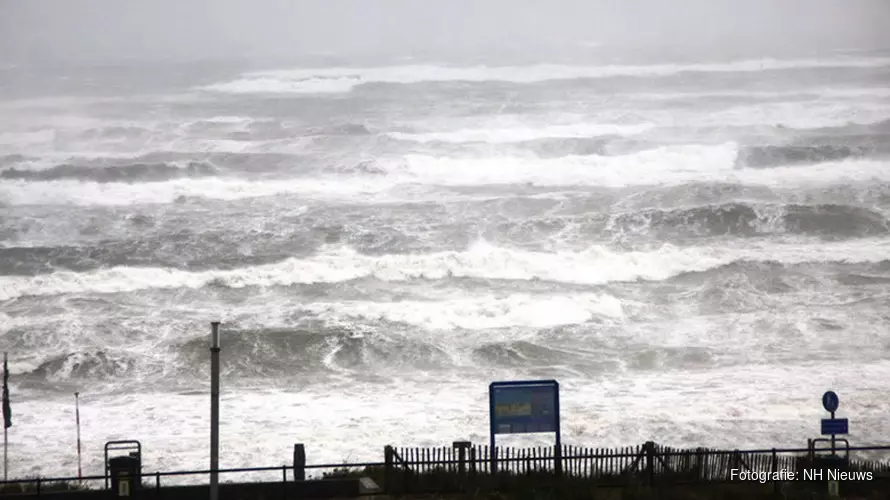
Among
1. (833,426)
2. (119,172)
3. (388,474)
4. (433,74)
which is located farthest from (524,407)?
(433,74)

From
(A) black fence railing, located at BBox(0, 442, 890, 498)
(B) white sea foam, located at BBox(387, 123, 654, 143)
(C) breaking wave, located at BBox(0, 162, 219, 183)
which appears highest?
(B) white sea foam, located at BBox(387, 123, 654, 143)

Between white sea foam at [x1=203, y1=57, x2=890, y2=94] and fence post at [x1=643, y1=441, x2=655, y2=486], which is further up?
white sea foam at [x1=203, y1=57, x2=890, y2=94]

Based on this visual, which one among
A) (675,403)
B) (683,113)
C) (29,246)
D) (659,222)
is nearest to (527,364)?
(675,403)

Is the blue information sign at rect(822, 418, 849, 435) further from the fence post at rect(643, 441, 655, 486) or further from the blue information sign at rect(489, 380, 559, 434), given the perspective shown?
the blue information sign at rect(489, 380, 559, 434)

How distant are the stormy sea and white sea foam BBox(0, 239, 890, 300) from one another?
7 centimetres

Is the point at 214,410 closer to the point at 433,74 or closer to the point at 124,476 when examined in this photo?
the point at 124,476

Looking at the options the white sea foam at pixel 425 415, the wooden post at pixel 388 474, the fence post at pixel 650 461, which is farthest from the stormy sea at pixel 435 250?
the fence post at pixel 650 461

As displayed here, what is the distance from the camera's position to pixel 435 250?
2855 centimetres

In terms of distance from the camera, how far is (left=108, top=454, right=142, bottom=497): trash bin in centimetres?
1341

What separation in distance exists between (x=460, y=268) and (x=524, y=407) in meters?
13.3

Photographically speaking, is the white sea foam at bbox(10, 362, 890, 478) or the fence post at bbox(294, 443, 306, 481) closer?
the fence post at bbox(294, 443, 306, 481)

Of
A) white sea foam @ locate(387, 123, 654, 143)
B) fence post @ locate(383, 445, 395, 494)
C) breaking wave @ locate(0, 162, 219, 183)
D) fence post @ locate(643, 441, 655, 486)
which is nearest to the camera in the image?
fence post @ locate(383, 445, 395, 494)

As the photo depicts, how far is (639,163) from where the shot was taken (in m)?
33.5

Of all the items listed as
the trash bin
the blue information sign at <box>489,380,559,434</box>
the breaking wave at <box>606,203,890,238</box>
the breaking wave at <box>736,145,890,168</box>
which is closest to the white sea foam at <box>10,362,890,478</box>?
the trash bin
